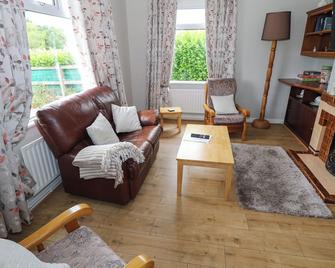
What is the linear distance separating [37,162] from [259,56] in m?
3.71

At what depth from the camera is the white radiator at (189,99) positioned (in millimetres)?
4066

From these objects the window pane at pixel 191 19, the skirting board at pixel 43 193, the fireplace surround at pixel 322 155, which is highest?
the window pane at pixel 191 19

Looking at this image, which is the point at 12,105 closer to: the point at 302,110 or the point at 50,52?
the point at 50,52

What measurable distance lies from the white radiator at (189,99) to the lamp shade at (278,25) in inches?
56.4

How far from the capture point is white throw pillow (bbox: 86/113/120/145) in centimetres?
215

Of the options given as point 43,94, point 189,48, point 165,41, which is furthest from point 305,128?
point 43,94

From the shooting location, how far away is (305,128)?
3154 millimetres

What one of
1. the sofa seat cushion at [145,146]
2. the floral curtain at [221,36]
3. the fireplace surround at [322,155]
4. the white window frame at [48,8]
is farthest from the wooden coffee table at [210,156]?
the white window frame at [48,8]

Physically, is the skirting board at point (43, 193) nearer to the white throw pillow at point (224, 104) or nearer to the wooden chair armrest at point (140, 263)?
the wooden chair armrest at point (140, 263)

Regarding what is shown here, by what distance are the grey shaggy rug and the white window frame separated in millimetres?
2712

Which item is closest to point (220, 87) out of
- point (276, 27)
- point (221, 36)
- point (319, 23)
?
point (221, 36)

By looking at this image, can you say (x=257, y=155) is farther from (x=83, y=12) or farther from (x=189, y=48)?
(x=83, y=12)

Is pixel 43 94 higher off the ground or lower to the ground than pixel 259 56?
lower

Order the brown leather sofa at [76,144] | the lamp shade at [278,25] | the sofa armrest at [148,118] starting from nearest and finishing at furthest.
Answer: the brown leather sofa at [76,144], the sofa armrest at [148,118], the lamp shade at [278,25]
